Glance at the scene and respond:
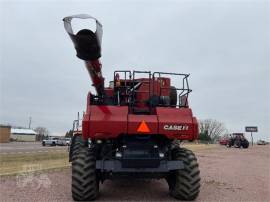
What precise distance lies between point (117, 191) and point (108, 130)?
2.40 metres

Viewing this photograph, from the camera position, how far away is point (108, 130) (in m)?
9.96

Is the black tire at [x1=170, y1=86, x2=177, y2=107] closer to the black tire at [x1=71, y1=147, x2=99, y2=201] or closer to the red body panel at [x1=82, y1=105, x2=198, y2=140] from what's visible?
the red body panel at [x1=82, y1=105, x2=198, y2=140]

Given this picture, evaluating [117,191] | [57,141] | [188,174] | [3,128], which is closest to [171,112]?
[188,174]

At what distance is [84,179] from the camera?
9734 millimetres

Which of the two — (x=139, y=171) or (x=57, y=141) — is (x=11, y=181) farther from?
(x=57, y=141)

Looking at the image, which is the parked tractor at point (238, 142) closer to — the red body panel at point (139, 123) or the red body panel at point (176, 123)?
the red body panel at point (176, 123)

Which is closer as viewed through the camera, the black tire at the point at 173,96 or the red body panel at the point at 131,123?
the red body panel at the point at 131,123

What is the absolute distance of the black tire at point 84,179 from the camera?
974 centimetres

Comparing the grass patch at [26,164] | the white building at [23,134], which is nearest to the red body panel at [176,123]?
the grass patch at [26,164]

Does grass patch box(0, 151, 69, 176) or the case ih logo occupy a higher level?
the case ih logo

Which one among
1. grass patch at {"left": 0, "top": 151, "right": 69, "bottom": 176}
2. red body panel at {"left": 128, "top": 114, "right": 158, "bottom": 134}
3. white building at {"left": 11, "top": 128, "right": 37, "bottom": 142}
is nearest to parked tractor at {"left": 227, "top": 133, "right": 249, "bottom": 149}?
grass patch at {"left": 0, "top": 151, "right": 69, "bottom": 176}

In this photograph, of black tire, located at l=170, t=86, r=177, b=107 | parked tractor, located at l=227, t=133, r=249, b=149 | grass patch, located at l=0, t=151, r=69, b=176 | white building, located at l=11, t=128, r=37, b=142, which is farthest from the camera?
white building, located at l=11, t=128, r=37, b=142

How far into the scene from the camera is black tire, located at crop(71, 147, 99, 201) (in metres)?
9.74

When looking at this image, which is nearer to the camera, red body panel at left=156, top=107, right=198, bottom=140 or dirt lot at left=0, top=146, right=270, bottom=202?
red body panel at left=156, top=107, right=198, bottom=140
